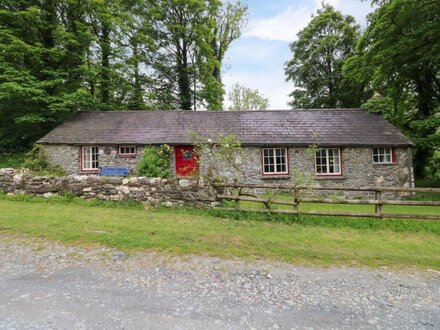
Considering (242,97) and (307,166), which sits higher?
(242,97)

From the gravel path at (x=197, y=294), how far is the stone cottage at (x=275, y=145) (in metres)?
8.74

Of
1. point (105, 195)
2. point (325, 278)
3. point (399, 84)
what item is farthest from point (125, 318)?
point (399, 84)

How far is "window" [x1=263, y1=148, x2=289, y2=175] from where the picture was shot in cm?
1422

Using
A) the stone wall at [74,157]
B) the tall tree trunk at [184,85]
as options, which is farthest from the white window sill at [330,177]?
the tall tree trunk at [184,85]

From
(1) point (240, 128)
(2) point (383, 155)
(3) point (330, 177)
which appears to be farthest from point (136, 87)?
(2) point (383, 155)

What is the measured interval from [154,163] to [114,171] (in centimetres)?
268

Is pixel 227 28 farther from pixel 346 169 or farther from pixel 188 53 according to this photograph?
pixel 346 169

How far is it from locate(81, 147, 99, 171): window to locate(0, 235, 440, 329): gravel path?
10.7m

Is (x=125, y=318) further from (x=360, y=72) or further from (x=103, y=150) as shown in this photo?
(x=360, y=72)

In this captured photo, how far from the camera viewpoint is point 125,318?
2984 millimetres

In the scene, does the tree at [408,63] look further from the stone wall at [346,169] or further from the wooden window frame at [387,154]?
the stone wall at [346,169]

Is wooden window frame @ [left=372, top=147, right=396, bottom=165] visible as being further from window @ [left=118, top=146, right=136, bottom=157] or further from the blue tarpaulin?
the blue tarpaulin

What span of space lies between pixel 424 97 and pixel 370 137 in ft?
25.0

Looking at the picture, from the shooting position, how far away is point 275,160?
14258mm
